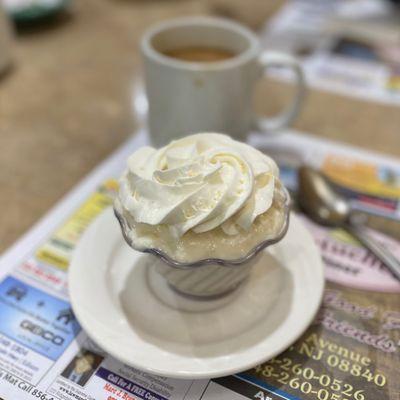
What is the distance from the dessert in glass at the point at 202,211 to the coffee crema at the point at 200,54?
310 mm

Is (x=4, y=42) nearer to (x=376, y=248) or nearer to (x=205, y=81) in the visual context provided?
(x=205, y=81)

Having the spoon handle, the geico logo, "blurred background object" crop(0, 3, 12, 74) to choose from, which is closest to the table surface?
"blurred background object" crop(0, 3, 12, 74)

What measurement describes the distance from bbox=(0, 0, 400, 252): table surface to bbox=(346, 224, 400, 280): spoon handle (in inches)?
9.7

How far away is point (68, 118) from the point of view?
2.78 feet

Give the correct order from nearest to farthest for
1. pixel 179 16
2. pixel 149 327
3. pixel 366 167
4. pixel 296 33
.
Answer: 1. pixel 149 327
2. pixel 366 167
3. pixel 296 33
4. pixel 179 16

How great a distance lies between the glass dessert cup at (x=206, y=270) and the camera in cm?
42

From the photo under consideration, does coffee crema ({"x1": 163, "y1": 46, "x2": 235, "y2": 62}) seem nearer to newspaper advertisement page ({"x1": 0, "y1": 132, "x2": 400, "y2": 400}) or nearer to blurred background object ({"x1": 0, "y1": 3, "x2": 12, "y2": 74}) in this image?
newspaper advertisement page ({"x1": 0, "y1": 132, "x2": 400, "y2": 400})

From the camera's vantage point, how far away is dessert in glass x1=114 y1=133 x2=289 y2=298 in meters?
0.42

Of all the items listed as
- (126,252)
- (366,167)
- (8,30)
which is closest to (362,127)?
(366,167)

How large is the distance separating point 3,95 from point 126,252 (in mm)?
556

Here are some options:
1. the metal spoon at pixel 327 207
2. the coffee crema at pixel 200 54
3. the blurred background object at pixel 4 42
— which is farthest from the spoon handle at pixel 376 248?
the blurred background object at pixel 4 42

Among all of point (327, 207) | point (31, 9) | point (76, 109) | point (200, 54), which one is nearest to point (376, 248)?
point (327, 207)

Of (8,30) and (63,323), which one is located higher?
(8,30)

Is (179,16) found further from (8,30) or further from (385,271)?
(385,271)
